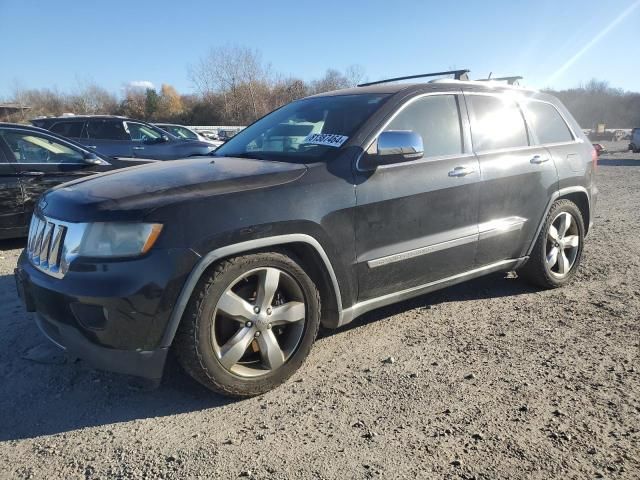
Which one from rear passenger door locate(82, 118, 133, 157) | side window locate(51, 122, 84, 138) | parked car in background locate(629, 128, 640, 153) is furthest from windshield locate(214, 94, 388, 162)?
parked car in background locate(629, 128, 640, 153)

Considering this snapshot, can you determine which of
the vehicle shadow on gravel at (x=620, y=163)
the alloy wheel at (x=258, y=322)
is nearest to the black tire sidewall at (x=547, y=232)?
the alloy wheel at (x=258, y=322)

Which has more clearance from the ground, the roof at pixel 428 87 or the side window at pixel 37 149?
the roof at pixel 428 87

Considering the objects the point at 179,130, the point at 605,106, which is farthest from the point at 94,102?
the point at 605,106

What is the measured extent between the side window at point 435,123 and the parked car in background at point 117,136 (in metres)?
7.84

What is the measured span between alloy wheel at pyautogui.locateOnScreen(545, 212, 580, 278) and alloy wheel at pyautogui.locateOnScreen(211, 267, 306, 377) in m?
2.70

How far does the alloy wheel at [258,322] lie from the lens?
2.69 meters

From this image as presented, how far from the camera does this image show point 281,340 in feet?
9.74

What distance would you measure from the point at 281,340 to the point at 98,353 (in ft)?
Result: 3.24

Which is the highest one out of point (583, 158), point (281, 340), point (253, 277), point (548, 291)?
point (583, 158)

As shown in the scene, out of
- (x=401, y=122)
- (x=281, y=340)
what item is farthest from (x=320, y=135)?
(x=281, y=340)

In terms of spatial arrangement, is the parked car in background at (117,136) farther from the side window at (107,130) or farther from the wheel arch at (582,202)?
the wheel arch at (582,202)

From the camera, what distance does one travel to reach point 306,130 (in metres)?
3.68

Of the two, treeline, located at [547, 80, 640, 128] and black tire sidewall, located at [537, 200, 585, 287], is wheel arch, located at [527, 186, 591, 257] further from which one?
treeline, located at [547, 80, 640, 128]

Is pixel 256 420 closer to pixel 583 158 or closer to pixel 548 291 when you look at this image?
pixel 548 291
